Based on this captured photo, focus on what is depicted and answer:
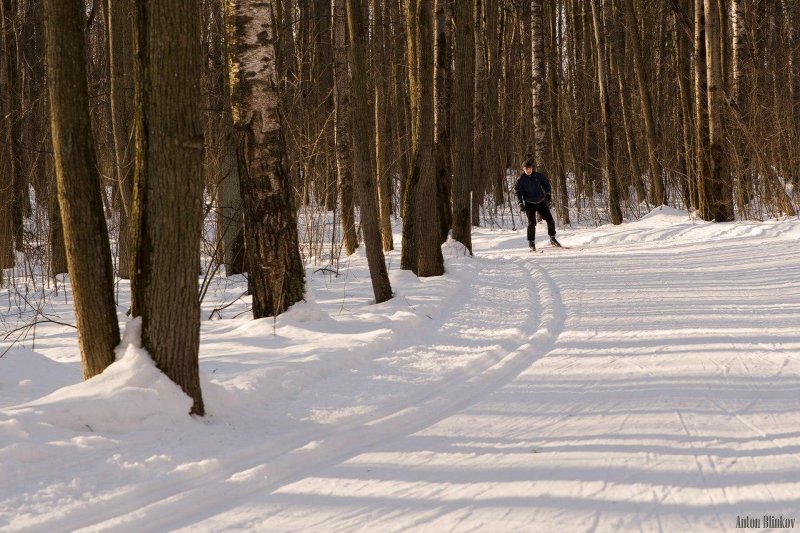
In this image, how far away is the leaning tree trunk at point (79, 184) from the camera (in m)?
5.00

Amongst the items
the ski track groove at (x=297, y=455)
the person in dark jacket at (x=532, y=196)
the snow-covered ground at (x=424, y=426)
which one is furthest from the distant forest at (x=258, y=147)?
the person in dark jacket at (x=532, y=196)

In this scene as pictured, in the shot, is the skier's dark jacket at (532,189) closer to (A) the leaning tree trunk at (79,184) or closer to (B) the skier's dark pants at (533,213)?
(B) the skier's dark pants at (533,213)

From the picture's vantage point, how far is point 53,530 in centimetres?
341

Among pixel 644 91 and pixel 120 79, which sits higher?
pixel 644 91

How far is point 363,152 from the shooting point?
9.47 metres

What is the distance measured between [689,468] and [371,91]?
Result: 23.2 meters

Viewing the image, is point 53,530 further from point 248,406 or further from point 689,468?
point 689,468

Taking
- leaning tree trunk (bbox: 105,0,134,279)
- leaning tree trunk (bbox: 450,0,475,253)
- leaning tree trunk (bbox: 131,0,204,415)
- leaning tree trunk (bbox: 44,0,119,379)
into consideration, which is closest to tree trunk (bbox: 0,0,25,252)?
leaning tree trunk (bbox: 105,0,134,279)

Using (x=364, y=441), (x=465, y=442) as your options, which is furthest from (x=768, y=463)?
(x=364, y=441)

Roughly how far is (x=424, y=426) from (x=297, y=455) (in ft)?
3.08

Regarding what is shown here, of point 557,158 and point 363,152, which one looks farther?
point 557,158

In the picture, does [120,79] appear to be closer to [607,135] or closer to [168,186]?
[168,186]

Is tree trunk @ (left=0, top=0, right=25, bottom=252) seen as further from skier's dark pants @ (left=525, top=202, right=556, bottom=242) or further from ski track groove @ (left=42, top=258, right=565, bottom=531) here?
skier's dark pants @ (left=525, top=202, right=556, bottom=242)

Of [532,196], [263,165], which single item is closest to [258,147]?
[263,165]
